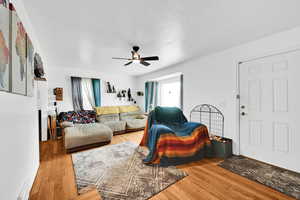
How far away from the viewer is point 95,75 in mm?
4988

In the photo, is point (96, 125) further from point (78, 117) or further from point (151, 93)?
point (151, 93)

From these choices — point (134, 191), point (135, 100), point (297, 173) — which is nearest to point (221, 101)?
point (297, 173)

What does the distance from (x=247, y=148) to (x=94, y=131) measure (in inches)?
138

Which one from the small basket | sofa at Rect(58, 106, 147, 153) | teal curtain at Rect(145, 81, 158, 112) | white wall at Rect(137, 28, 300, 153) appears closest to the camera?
white wall at Rect(137, 28, 300, 153)

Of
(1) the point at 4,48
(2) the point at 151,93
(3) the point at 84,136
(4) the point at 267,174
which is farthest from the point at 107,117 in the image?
(4) the point at 267,174

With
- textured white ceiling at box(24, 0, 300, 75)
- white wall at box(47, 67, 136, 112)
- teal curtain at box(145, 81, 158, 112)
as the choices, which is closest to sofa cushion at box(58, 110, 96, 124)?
white wall at box(47, 67, 136, 112)

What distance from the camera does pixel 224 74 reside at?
2.79 m

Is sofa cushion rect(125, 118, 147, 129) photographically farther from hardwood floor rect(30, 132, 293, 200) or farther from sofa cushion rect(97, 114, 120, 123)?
hardwood floor rect(30, 132, 293, 200)

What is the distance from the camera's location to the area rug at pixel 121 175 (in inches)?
61.0

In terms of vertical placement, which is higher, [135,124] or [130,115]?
[130,115]

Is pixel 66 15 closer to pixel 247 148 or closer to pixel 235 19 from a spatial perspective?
pixel 235 19

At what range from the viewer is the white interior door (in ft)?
6.46

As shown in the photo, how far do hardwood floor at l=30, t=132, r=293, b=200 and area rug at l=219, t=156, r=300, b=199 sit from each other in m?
0.14

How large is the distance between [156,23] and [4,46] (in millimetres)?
1706
